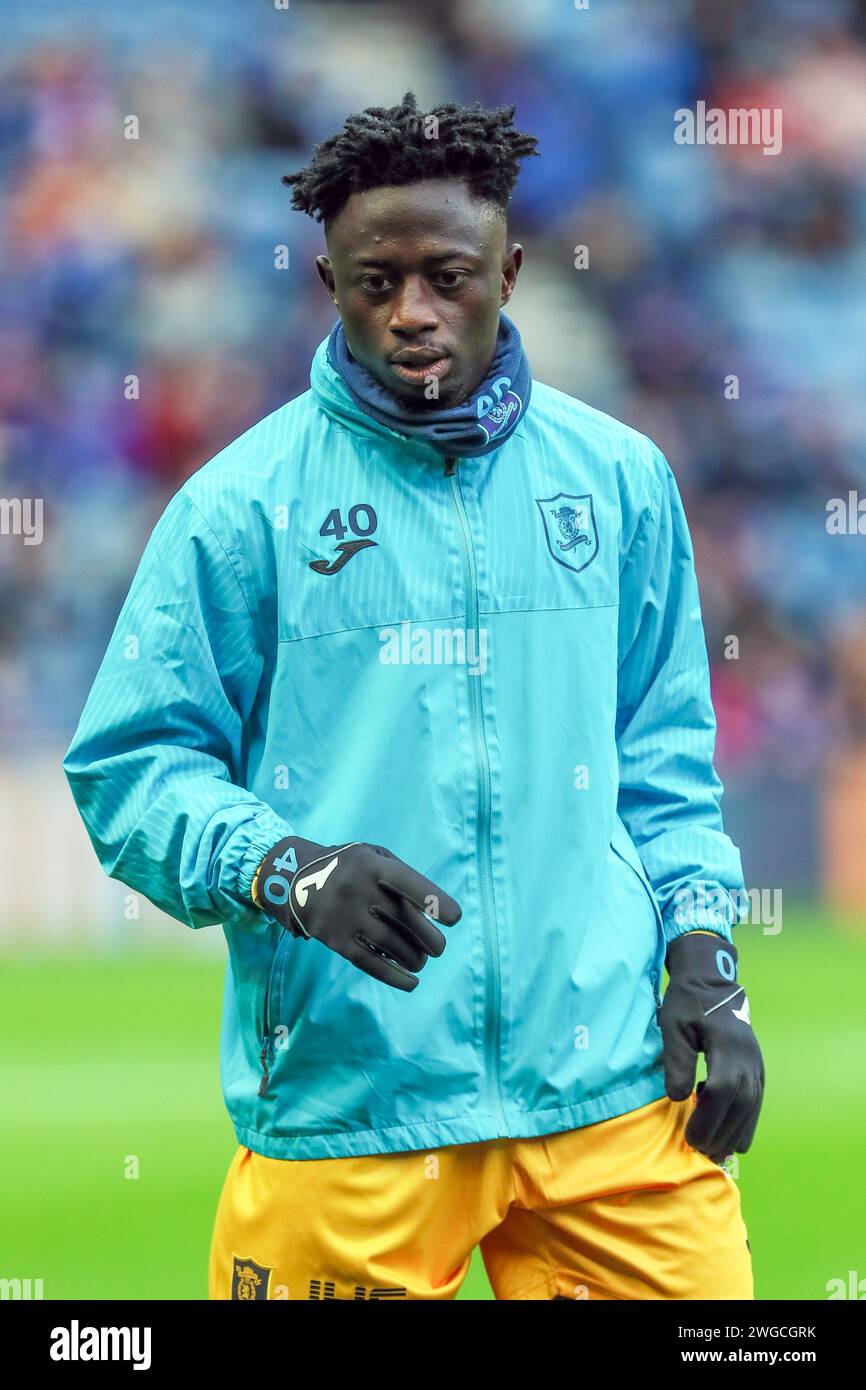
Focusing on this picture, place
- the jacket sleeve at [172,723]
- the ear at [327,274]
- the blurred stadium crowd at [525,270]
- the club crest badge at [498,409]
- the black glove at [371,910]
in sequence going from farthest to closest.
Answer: the blurred stadium crowd at [525,270] → the ear at [327,274] → the club crest badge at [498,409] → the jacket sleeve at [172,723] → the black glove at [371,910]

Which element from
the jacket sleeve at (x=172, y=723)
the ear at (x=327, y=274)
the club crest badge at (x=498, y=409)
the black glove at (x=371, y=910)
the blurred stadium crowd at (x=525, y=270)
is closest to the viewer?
the black glove at (x=371, y=910)

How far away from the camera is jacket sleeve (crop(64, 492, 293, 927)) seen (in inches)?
84.4

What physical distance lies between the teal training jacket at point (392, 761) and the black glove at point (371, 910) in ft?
0.31

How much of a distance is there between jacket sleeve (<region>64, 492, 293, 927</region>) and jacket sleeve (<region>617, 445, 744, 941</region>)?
470 millimetres

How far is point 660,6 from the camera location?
11117mm

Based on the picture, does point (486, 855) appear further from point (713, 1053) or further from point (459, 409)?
point (459, 409)

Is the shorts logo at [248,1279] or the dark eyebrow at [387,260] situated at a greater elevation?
the dark eyebrow at [387,260]

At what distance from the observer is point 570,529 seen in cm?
231

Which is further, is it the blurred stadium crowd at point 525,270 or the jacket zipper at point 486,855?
the blurred stadium crowd at point 525,270

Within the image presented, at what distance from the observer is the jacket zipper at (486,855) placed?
86.1 inches

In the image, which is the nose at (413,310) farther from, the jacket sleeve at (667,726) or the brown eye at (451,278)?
the jacket sleeve at (667,726)

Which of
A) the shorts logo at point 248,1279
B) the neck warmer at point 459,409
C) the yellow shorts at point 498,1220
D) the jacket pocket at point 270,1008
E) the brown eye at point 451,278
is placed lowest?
the shorts logo at point 248,1279

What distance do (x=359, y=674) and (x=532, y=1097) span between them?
506mm

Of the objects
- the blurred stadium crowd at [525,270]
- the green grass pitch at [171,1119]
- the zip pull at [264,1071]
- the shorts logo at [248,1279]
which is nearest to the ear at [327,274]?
the zip pull at [264,1071]
